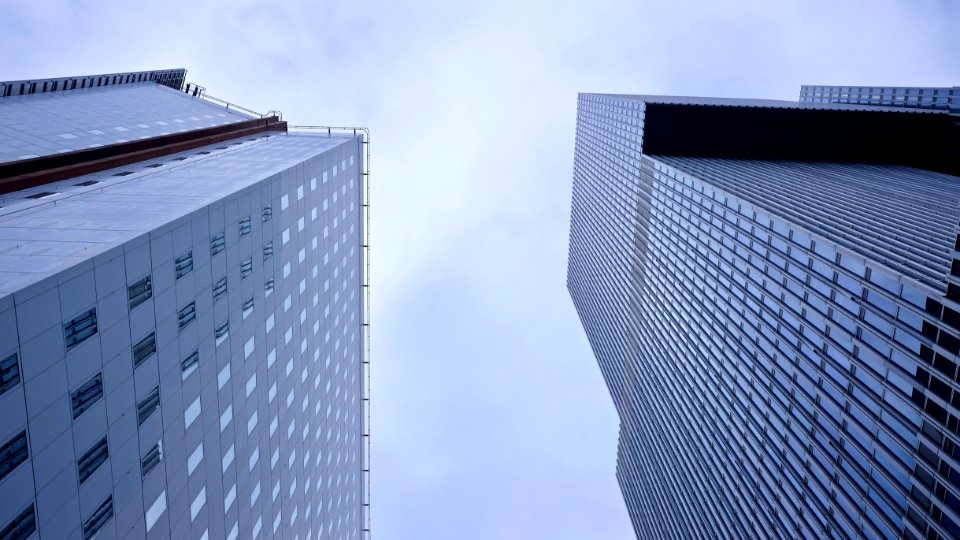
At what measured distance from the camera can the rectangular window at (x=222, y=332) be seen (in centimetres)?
3392

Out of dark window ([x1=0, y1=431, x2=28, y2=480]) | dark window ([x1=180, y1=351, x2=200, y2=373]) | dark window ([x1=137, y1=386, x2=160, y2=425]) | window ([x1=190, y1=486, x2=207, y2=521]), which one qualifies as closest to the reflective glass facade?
dark window ([x1=180, y1=351, x2=200, y2=373])

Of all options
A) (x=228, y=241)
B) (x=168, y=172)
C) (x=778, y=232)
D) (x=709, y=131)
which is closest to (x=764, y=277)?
(x=778, y=232)

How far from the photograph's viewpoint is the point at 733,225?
63.0 metres

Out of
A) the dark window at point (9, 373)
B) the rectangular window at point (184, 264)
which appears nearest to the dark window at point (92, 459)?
the dark window at point (9, 373)

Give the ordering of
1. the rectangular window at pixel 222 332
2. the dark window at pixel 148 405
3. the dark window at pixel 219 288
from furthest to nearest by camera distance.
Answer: the rectangular window at pixel 222 332, the dark window at pixel 219 288, the dark window at pixel 148 405

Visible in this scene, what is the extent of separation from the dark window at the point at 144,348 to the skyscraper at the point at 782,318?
3970 cm

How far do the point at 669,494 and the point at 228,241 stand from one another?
79.3 metres

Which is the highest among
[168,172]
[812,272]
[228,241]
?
[168,172]

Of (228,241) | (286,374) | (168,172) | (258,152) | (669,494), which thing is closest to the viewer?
(228,241)

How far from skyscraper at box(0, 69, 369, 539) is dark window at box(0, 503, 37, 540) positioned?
6cm

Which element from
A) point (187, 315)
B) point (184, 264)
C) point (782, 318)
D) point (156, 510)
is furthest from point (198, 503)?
point (782, 318)

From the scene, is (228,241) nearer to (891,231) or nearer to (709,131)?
(891,231)

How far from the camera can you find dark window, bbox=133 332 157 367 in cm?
2552

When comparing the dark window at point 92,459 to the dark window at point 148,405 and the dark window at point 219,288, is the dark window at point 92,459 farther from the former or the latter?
the dark window at point 219,288
